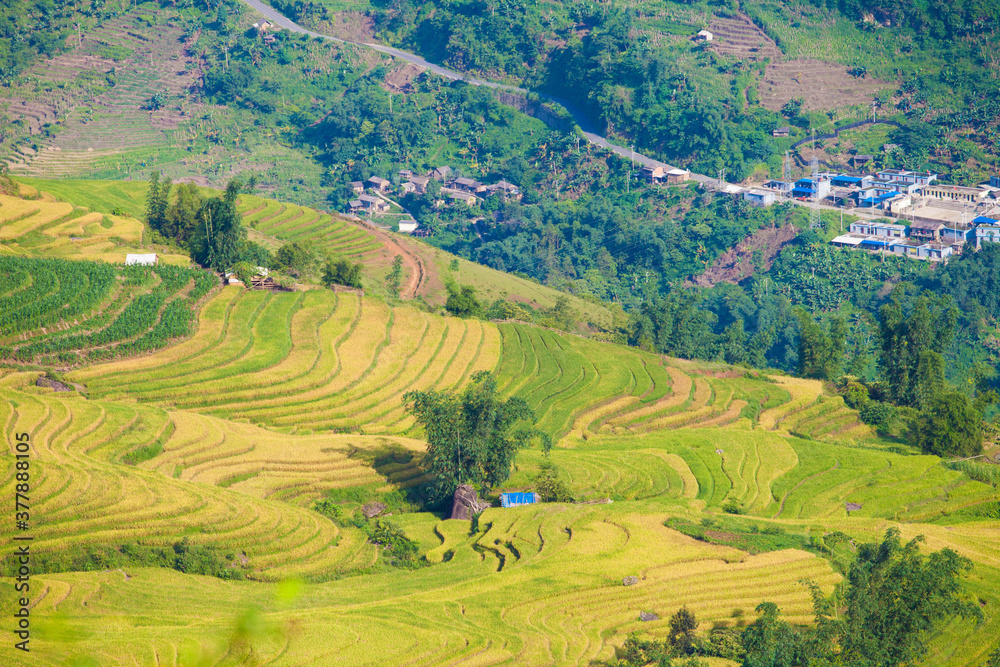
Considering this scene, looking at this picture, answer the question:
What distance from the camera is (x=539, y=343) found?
63.3m

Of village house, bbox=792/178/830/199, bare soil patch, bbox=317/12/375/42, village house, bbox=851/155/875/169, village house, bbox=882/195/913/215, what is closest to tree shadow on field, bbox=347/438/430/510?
village house, bbox=882/195/913/215

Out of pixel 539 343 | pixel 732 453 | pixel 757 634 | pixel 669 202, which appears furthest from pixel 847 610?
pixel 669 202

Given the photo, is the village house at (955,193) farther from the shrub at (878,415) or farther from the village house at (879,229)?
the shrub at (878,415)

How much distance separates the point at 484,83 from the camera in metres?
127

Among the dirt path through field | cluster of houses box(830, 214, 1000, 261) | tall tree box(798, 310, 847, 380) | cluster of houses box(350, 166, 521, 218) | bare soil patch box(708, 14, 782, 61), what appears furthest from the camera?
bare soil patch box(708, 14, 782, 61)

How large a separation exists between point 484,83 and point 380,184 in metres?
22.6

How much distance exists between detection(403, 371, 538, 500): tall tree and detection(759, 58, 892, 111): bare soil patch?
82578 millimetres

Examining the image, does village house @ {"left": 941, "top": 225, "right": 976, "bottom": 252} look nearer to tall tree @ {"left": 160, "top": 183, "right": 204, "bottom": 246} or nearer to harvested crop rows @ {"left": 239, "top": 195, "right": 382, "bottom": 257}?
harvested crop rows @ {"left": 239, "top": 195, "right": 382, "bottom": 257}

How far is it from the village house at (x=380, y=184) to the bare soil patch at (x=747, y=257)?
33.8 metres

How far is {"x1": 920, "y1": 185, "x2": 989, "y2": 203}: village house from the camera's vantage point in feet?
331

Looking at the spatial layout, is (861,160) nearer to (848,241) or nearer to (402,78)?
(848,241)

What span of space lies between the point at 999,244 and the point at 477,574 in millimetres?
73820

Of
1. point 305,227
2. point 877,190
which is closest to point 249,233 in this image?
point 305,227

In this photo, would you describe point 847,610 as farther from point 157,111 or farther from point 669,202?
point 157,111
